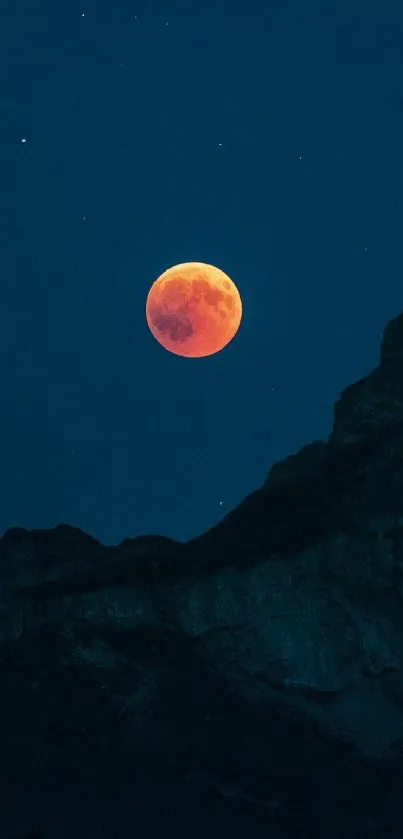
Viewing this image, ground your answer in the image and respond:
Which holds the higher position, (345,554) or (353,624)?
(345,554)

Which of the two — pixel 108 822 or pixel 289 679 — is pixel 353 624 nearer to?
pixel 289 679

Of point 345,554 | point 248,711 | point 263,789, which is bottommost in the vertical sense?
point 263,789

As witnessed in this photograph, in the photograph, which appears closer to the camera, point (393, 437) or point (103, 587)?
point (393, 437)

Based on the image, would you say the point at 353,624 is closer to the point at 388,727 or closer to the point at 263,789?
the point at 388,727

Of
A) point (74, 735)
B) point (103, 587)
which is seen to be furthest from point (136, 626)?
point (74, 735)

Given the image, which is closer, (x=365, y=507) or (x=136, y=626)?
(x=365, y=507)

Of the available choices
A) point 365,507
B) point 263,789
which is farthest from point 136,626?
point 365,507
